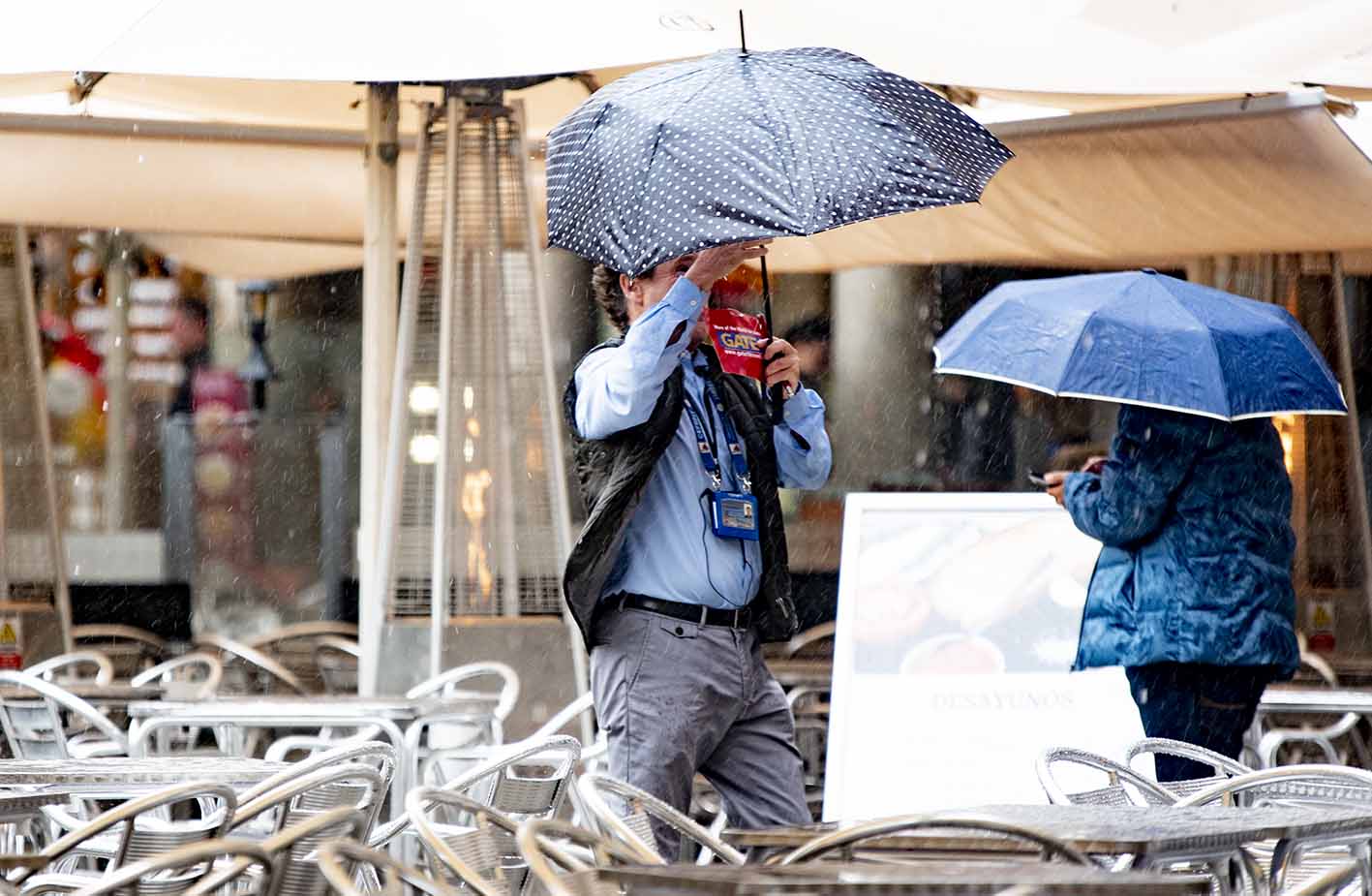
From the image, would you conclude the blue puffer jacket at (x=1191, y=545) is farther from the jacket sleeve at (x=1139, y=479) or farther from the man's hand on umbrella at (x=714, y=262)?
the man's hand on umbrella at (x=714, y=262)

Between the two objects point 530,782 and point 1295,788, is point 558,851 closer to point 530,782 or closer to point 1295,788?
point 530,782

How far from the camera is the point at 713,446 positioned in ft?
12.6

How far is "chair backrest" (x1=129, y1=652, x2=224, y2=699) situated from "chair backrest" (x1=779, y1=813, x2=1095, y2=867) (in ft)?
12.3

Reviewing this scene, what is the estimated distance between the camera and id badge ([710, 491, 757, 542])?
3.76 meters

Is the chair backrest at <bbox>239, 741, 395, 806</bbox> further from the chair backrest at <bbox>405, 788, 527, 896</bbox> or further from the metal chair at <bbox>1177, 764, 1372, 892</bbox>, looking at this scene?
the metal chair at <bbox>1177, 764, 1372, 892</bbox>

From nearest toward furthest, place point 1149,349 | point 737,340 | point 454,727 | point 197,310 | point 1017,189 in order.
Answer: point 737,340
point 1149,349
point 454,727
point 1017,189
point 197,310

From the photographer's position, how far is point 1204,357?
4863mm

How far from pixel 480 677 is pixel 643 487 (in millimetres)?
3459

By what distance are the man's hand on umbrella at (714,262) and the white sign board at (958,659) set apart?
2.54 m

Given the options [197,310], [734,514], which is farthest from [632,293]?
[197,310]

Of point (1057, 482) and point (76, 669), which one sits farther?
point (76, 669)

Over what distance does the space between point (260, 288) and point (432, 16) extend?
12.5ft

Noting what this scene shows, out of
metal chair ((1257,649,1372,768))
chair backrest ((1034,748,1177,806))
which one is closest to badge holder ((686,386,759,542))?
chair backrest ((1034,748,1177,806))

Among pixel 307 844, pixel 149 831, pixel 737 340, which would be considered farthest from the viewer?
pixel 737 340
